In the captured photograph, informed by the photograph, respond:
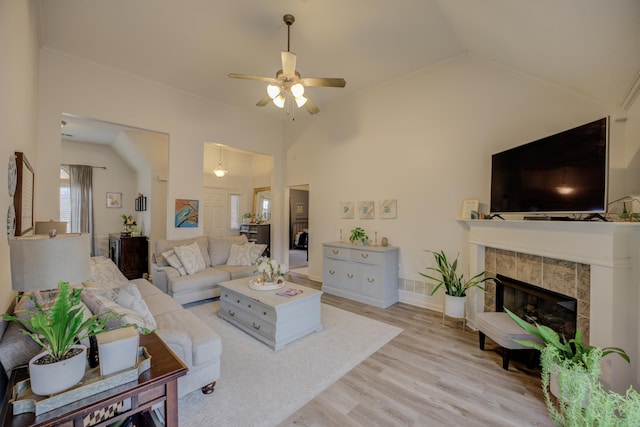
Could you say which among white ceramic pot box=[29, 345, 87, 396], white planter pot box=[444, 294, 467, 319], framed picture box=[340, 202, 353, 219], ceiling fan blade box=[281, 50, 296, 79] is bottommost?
white planter pot box=[444, 294, 467, 319]

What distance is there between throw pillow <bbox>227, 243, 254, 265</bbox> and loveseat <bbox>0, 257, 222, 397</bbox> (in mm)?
2133

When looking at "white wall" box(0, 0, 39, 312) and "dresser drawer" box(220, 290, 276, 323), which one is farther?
"dresser drawer" box(220, 290, 276, 323)

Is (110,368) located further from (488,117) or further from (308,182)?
(308,182)

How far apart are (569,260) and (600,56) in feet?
5.46

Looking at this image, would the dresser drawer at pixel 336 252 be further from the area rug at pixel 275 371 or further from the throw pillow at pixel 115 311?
the throw pillow at pixel 115 311

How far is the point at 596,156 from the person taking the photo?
6.84ft

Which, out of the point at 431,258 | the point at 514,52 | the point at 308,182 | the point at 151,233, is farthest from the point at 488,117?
the point at 151,233

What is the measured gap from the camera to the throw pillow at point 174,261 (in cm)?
418

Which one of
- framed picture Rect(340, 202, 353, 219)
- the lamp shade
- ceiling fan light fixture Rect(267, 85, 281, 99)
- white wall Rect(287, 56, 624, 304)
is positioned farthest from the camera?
framed picture Rect(340, 202, 353, 219)

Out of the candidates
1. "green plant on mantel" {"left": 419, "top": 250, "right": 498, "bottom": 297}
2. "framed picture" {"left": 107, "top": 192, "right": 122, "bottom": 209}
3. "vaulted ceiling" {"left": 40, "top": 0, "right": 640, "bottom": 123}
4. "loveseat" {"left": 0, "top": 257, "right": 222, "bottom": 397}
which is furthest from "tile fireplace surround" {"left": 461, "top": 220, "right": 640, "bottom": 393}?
"framed picture" {"left": 107, "top": 192, "right": 122, "bottom": 209}

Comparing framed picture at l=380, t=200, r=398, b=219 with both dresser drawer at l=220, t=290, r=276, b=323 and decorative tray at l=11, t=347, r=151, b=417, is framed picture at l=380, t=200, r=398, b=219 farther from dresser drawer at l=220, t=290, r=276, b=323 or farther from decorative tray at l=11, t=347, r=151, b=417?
decorative tray at l=11, t=347, r=151, b=417

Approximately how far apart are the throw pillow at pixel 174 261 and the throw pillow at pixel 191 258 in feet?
0.17

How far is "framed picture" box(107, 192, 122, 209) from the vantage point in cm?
680

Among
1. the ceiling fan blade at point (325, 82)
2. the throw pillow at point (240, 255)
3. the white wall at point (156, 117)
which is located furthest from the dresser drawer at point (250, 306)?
the ceiling fan blade at point (325, 82)
